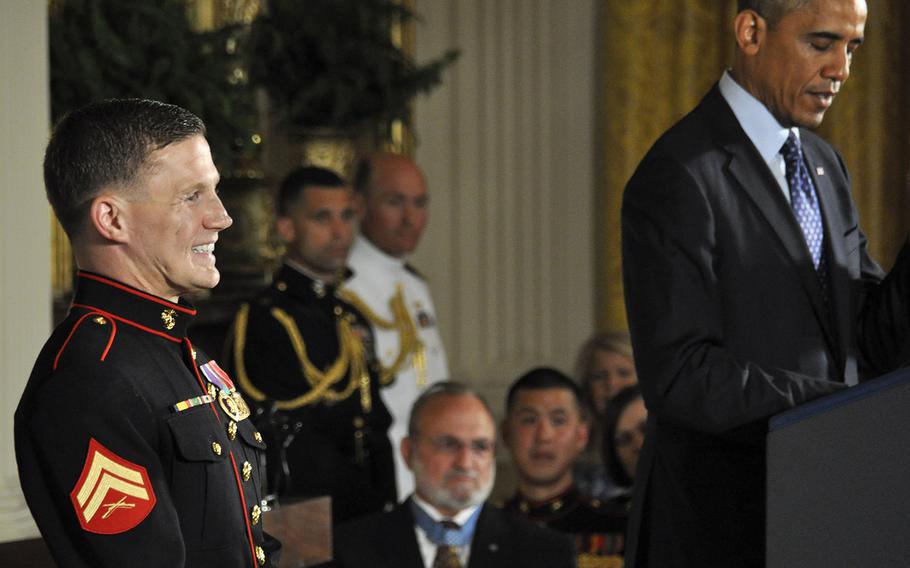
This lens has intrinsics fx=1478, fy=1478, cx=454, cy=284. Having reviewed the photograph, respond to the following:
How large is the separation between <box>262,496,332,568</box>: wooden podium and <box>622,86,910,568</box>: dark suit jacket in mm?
685

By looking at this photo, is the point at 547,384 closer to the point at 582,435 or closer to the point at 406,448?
the point at 582,435

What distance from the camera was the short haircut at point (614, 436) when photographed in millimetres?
3914

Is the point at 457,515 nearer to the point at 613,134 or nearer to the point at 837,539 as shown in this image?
the point at 837,539

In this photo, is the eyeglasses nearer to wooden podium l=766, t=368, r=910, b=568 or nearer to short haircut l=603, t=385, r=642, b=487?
short haircut l=603, t=385, r=642, b=487

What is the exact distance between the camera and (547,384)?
12.8 ft

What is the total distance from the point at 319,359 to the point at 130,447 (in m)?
2.41

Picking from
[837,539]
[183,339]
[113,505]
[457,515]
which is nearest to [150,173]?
[183,339]

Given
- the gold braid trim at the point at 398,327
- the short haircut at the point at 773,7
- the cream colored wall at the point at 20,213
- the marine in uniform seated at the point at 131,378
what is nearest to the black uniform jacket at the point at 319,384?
the gold braid trim at the point at 398,327

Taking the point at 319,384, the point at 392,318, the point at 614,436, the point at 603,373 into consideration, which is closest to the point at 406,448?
the point at 319,384

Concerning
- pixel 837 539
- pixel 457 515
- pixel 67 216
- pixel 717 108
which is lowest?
pixel 457 515

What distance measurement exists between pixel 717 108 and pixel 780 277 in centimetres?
27

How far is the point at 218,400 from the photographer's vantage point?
1638 mm

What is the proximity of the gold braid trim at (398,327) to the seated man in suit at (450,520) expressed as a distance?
783 mm

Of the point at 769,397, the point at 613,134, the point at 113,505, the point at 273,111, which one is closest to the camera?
the point at 113,505
